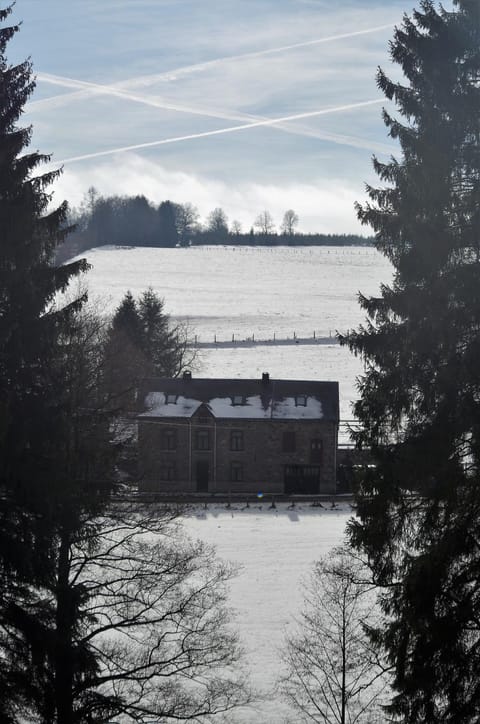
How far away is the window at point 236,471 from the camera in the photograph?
4161cm

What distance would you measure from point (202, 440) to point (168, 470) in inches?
89.2

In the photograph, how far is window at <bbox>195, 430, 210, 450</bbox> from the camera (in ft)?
137

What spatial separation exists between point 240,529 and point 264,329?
45455mm

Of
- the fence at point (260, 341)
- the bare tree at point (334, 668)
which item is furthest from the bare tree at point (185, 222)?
the bare tree at point (334, 668)

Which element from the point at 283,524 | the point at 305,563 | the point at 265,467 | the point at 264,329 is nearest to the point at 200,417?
the point at 265,467

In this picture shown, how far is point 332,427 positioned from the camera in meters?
41.5

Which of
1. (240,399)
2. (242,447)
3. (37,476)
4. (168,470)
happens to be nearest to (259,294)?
(240,399)

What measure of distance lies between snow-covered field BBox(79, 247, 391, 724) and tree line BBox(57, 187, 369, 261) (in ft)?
36.2

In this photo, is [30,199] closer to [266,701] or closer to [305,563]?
[266,701]

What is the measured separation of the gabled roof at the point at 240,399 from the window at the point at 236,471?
2.33 m

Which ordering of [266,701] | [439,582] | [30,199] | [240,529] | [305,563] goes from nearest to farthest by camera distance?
[439,582] → [30,199] → [266,701] → [305,563] → [240,529]

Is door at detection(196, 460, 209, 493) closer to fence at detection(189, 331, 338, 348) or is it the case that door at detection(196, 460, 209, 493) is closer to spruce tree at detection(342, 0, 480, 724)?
fence at detection(189, 331, 338, 348)

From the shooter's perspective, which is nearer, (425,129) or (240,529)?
(425,129)

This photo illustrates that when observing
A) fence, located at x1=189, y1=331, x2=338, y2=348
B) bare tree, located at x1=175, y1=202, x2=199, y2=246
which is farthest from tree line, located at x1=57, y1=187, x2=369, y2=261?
fence, located at x1=189, y1=331, x2=338, y2=348
